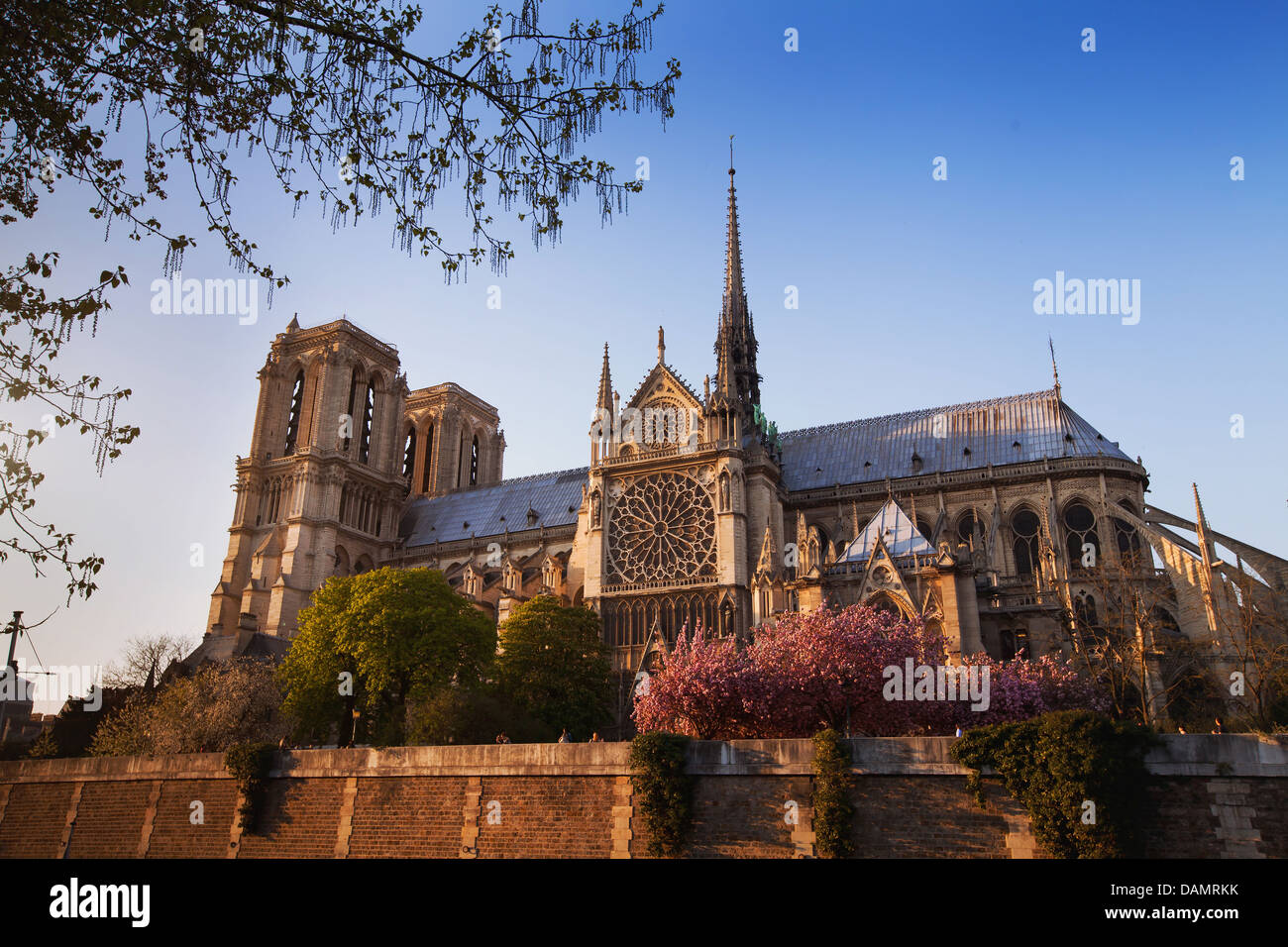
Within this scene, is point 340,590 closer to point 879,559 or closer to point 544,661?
point 544,661

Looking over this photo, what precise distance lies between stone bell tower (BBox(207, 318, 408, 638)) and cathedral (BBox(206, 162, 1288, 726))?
13 centimetres

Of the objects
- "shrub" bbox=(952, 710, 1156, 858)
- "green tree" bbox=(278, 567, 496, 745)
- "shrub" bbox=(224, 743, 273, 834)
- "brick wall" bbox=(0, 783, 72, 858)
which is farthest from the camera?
"green tree" bbox=(278, 567, 496, 745)

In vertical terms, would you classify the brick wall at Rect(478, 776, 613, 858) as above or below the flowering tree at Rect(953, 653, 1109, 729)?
below

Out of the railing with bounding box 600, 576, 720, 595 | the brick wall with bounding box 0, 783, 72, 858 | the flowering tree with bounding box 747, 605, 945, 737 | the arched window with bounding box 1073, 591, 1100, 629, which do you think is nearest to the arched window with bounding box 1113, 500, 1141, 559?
the arched window with bounding box 1073, 591, 1100, 629

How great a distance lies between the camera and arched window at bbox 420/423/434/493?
249ft

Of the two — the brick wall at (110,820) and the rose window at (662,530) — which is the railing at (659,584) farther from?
the brick wall at (110,820)

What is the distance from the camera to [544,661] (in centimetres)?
3862

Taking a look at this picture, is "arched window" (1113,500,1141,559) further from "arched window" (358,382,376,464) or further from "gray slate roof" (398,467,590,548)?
"arched window" (358,382,376,464)

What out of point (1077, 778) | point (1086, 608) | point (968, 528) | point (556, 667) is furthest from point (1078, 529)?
point (1077, 778)

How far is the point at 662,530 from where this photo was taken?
46281 millimetres

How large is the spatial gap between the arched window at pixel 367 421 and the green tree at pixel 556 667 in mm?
28892

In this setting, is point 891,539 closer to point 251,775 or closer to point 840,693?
point 840,693
